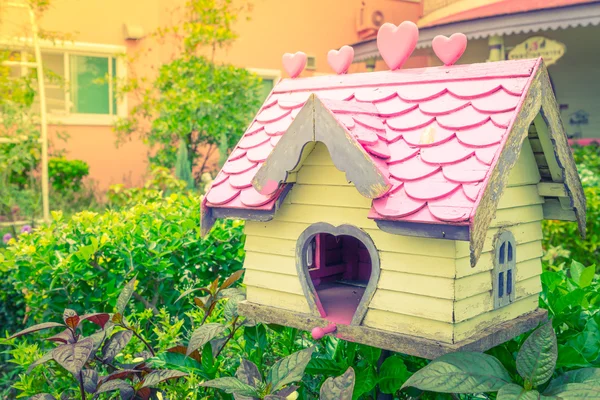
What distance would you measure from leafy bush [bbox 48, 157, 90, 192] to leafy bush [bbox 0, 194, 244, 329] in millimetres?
5391

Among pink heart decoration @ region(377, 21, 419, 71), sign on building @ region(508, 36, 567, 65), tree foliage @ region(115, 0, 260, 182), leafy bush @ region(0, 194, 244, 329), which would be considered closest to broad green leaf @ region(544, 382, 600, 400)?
pink heart decoration @ region(377, 21, 419, 71)

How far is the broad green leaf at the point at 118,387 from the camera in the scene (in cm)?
214

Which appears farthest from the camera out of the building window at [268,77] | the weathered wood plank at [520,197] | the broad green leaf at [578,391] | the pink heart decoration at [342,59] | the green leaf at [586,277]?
the building window at [268,77]

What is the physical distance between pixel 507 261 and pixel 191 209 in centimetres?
214

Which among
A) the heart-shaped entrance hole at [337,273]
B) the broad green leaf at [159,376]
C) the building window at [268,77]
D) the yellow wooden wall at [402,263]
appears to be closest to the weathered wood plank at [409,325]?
the yellow wooden wall at [402,263]

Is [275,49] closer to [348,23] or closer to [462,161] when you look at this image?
[348,23]

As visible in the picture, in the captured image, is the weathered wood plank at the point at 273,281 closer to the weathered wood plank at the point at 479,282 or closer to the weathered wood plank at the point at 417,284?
the weathered wood plank at the point at 417,284

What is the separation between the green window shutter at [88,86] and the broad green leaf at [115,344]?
7.93m

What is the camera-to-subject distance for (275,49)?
11977 millimetres

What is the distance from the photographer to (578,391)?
168cm

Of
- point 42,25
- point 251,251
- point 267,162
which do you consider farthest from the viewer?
point 42,25

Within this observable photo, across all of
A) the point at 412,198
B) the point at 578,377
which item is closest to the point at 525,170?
the point at 412,198

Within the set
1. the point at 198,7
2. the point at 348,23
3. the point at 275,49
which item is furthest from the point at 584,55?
the point at 198,7

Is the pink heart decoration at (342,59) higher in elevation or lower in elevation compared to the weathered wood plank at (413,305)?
higher
